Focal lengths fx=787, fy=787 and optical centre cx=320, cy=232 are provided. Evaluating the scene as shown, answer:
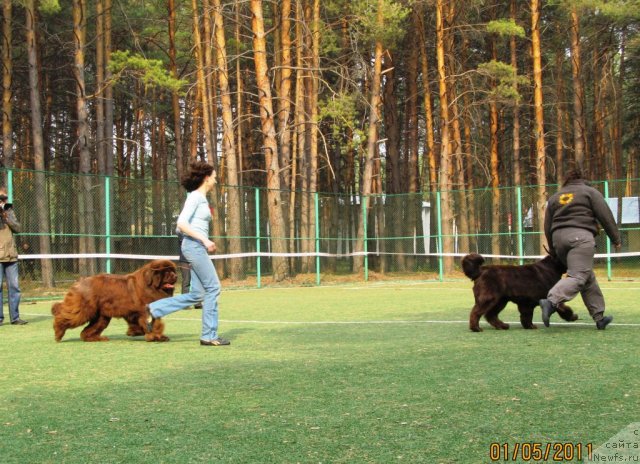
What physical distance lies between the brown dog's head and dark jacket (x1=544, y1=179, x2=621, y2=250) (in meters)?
4.42

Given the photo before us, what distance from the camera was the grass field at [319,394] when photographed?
4145mm

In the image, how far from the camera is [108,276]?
9016 mm

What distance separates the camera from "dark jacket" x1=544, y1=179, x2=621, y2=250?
8773 mm

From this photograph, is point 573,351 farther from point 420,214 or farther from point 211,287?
point 420,214

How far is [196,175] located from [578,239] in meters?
4.24

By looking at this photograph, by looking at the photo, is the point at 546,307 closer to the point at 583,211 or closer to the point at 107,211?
the point at 583,211

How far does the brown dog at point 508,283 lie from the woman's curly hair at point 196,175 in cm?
308

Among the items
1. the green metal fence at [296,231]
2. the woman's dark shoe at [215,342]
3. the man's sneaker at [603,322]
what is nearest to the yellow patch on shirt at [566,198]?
the man's sneaker at [603,322]

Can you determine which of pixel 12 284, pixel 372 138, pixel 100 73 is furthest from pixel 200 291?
pixel 372 138

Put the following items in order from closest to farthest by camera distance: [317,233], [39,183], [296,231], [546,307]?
[546,307], [39,183], [317,233], [296,231]

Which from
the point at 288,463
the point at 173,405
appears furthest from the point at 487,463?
the point at 173,405

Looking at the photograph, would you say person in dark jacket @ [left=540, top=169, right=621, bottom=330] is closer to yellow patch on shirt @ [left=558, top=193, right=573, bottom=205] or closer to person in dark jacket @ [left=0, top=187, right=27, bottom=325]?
yellow patch on shirt @ [left=558, top=193, right=573, bottom=205]

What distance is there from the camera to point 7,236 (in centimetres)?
1153

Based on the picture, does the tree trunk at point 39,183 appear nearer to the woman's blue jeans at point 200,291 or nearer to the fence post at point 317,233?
the fence post at point 317,233
